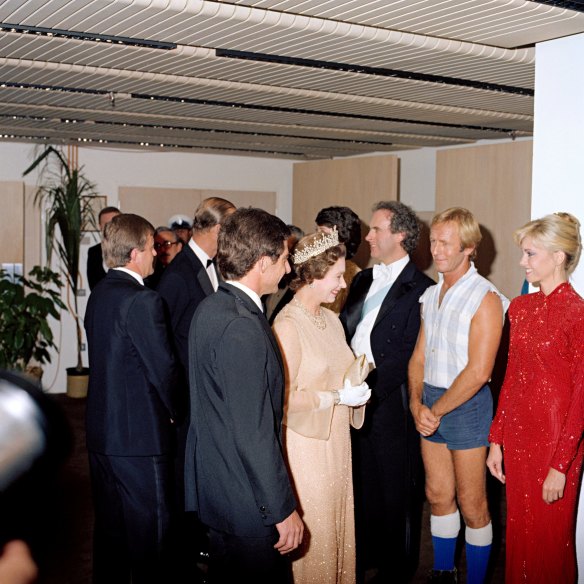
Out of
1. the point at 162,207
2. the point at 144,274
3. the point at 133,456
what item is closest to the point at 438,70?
the point at 144,274

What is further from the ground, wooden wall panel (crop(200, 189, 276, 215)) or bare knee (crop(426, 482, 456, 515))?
wooden wall panel (crop(200, 189, 276, 215))

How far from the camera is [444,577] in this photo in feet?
11.8

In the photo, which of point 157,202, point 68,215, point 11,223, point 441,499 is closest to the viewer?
point 441,499

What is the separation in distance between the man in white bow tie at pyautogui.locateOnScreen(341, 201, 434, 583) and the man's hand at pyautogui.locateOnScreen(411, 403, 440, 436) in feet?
0.60

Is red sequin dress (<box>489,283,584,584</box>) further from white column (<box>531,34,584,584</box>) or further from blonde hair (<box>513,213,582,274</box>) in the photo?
white column (<box>531,34,584,584</box>)

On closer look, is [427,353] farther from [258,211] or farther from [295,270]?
[258,211]

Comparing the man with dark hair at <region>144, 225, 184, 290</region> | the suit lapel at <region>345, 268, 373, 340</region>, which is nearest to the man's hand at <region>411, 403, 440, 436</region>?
the suit lapel at <region>345, 268, 373, 340</region>

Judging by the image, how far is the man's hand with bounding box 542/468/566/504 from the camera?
287 cm

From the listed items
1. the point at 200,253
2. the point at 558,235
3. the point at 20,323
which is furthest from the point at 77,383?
the point at 558,235

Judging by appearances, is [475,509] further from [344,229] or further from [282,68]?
[282,68]

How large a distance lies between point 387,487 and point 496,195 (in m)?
3.31

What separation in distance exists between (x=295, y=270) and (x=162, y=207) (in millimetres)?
5995

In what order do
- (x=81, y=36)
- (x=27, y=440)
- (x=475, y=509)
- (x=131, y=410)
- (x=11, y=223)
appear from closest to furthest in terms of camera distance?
1. (x=27, y=440)
2. (x=131, y=410)
3. (x=81, y=36)
4. (x=475, y=509)
5. (x=11, y=223)

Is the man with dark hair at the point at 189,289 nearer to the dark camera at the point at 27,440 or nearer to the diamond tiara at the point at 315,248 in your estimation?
the diamond tiara at the point at 315,248
